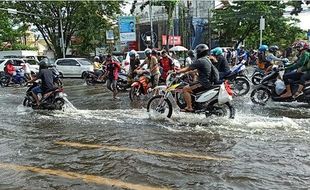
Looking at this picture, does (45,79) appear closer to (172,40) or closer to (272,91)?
(272,91)

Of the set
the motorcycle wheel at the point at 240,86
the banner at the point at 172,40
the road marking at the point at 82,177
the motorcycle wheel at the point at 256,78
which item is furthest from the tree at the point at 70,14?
the road marking at the point at 82,177

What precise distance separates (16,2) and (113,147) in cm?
3366

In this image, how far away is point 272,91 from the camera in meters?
11.2

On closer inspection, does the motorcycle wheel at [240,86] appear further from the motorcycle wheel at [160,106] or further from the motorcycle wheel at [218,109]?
the motorcycle wheel at [218,109]

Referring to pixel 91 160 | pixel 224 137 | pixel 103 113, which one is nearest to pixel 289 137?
pixel 224 137

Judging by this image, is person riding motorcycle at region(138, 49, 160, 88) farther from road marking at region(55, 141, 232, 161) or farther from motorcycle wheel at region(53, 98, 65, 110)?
road marking at region(55, 141, 232, 161)

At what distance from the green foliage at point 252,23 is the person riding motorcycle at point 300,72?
33496mm

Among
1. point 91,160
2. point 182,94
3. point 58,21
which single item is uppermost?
point 58,21

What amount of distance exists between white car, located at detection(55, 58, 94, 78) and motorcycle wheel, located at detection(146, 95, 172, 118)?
18.3 m

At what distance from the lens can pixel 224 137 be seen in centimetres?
723

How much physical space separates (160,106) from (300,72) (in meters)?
4.09

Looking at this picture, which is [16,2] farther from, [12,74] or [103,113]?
[103,113]

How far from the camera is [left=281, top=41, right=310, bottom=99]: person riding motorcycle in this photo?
10.6m

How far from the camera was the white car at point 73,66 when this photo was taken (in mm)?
27688
